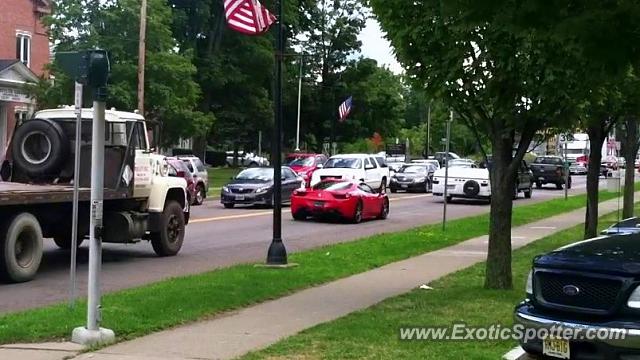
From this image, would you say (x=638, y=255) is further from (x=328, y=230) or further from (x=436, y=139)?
(x=436, y=139)

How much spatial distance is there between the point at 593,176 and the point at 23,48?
119 ft

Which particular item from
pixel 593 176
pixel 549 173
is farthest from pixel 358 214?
pixel 549 173

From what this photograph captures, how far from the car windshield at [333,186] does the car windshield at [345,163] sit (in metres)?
11.8

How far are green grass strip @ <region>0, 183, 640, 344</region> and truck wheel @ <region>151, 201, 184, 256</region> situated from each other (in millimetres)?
2123

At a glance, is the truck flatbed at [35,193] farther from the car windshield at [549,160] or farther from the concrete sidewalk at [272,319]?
the car windshield at [549,160]

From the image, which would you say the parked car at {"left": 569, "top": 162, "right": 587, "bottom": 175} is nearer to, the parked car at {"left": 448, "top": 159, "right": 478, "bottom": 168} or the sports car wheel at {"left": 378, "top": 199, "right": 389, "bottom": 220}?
the parked car at {"left": 448, "top": 159, "right": 478, "bottom": 168}

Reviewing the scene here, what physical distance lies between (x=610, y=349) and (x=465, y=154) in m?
92.0

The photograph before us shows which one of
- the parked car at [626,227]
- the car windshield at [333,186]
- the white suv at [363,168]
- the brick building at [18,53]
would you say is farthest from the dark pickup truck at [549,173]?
the parked car at [626,227]

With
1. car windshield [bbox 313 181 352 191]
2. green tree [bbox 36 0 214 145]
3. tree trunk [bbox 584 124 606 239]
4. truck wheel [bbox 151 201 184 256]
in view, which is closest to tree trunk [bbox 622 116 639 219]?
tree trunk [bbox 584 124 606 239]

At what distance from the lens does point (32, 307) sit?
10.1 metres

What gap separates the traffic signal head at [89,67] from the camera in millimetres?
7918

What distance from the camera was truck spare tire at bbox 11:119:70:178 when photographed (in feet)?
44.4

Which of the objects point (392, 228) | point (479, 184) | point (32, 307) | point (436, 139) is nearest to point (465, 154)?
point (436, 139)

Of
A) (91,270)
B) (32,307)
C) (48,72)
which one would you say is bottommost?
(32,307)
